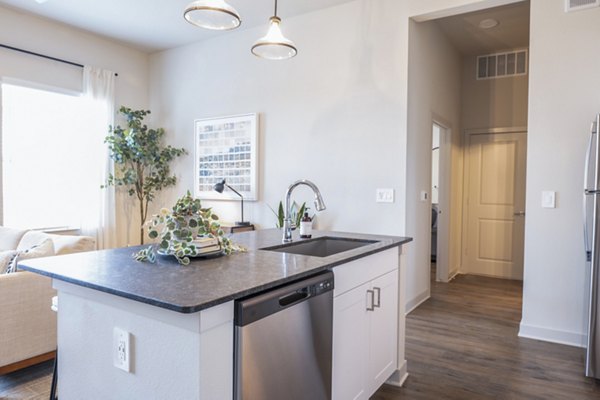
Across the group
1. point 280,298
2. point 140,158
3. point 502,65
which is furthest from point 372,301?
point 502,65

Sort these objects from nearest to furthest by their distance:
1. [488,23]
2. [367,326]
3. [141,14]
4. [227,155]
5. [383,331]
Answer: [367,326]
[383,331]
[141,14]
[488,23]
[227,155]

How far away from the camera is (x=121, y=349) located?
1.31m

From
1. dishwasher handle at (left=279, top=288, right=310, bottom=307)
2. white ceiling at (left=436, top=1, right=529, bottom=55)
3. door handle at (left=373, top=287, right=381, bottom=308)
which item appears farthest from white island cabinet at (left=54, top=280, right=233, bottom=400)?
white ceiling at (left=436, top=1, right=529, bottom=55)

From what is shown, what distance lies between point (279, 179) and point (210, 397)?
134 inches

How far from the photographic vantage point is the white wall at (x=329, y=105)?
3695mm

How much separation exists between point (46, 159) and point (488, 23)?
5.22 m

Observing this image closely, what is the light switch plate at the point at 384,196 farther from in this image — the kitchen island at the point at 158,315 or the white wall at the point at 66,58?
the white wall at the point at 66,58

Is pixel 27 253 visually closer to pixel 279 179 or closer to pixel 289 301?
pixel 289 301

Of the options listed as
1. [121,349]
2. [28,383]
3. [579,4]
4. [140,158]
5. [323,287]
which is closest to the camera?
[121,349]

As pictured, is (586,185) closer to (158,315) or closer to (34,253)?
(158,315)

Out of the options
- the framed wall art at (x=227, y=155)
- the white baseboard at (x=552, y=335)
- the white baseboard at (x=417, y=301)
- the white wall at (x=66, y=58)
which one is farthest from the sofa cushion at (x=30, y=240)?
the white baseboard at (x=552, y=335)

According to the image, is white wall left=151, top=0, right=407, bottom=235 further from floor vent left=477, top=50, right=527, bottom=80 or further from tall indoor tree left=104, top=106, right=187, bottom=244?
floor vent left=477, top=50, right=527, bottom=80

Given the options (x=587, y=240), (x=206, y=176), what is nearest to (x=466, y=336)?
(x=587, y=240)

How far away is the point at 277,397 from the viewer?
1375 mm
